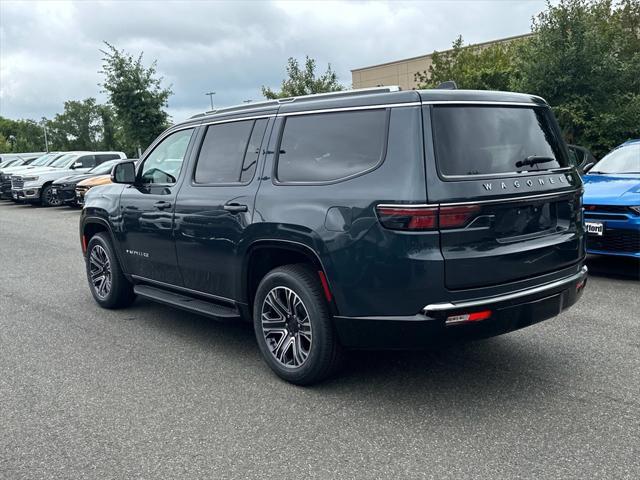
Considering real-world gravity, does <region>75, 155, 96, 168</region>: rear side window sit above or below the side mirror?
below

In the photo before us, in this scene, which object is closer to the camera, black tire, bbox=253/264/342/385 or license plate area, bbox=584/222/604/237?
black tire, bbox=253/264/342/385

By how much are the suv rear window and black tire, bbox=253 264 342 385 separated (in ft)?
3.80

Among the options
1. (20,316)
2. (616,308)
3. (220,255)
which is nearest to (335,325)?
(220,255)

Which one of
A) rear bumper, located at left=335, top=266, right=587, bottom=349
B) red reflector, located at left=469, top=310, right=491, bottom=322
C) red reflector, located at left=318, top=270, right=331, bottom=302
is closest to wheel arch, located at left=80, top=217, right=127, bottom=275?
red reflector, located at left=318, top=270, right=331, bottom=302

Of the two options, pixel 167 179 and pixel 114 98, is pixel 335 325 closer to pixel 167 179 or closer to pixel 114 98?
pixel 167 179

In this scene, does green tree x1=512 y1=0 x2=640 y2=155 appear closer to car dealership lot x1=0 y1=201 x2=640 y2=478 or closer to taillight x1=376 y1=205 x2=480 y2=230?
car dealership lot x1=0 y1=201 x2=640 y2=478

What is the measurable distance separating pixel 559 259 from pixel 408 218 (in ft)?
3.92

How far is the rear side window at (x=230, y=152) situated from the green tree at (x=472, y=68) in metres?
18.0

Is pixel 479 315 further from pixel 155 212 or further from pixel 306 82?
pixel 306 82

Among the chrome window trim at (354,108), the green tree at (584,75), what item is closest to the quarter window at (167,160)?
the chrome window trim at (354,108)

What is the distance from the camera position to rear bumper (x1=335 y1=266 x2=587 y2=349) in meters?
3.46

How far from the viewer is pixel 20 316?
20.5ft

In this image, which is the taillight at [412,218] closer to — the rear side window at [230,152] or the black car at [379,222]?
the black car at [379,222]

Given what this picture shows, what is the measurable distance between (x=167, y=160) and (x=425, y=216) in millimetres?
2873
